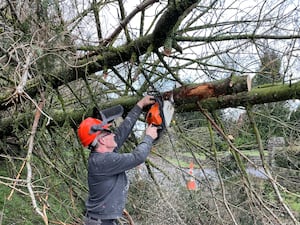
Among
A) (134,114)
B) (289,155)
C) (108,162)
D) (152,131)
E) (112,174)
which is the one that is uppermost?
(134,114)

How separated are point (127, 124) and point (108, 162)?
0.42 metres

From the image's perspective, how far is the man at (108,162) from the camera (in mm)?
3062

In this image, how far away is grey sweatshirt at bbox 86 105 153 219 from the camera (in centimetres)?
304

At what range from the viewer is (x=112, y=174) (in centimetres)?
315

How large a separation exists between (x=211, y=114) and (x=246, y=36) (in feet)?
2.38

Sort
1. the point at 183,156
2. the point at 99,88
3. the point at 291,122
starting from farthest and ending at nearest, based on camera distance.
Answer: the point at 183,156
the point at 99,88
the point at 291,122

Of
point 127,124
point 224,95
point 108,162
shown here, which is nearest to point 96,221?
point 108,162

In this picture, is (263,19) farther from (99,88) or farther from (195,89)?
(99,88)

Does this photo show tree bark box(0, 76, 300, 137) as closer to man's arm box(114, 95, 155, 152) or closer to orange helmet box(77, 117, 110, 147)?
man's arm box(114, 95, 155, 152)

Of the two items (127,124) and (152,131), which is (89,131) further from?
(152,131)

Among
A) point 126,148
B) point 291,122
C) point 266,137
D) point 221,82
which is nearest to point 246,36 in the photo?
point 221,82

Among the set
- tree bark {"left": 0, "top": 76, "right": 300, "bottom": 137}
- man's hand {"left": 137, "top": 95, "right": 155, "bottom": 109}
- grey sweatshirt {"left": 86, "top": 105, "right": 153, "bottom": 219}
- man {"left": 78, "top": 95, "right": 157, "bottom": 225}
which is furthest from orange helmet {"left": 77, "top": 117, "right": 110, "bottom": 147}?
tree bark {"left": 0, "top": 76, "right": 300, "bottom": 137}

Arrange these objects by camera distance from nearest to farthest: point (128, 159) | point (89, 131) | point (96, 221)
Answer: point (128, 159) < point (89, 131) < point (96, 221)

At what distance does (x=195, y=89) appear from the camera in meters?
3.16
